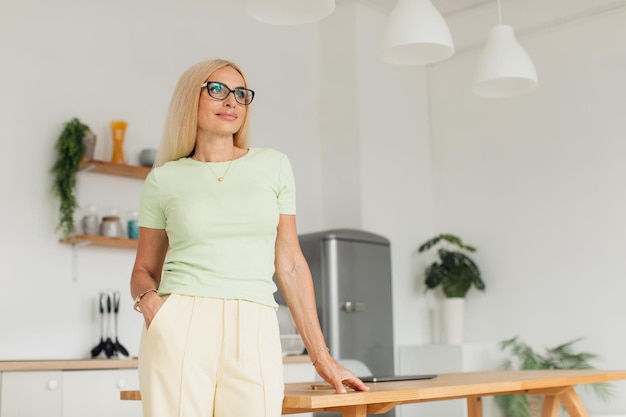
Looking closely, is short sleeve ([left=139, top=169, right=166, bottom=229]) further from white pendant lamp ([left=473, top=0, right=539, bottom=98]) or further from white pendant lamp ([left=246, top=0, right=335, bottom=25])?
white pendant lamp ([left=473, top=0, right=539, bottom=98])

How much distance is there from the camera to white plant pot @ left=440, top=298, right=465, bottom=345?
533cm

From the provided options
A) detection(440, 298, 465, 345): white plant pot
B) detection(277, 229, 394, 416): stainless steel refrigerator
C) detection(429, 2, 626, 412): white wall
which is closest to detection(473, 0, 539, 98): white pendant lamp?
detection(277, 229, 394, 416): stainless steel refrigerator

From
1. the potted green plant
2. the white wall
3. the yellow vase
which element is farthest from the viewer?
the white wall

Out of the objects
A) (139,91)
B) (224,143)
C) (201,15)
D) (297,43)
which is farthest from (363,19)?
(224,143)

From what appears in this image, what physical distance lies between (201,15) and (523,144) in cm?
216

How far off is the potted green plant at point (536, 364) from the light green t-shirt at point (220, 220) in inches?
134

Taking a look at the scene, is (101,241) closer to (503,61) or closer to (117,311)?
(117,311)

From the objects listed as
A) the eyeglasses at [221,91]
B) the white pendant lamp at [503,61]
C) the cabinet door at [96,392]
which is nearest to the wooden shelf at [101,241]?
the cabinet door at [96,392]

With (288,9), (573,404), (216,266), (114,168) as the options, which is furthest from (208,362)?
(114,168)

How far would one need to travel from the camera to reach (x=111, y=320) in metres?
4.20

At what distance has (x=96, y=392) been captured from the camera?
339 centimetres

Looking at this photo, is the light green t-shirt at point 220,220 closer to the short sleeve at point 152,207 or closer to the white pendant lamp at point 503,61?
the short sleeve at point 152,207

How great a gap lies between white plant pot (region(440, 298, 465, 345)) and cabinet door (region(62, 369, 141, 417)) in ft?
7.92

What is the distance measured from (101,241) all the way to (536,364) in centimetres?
256
